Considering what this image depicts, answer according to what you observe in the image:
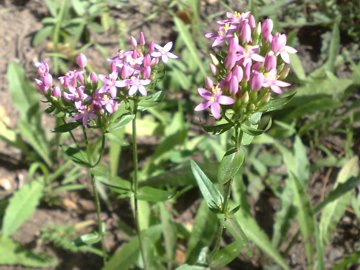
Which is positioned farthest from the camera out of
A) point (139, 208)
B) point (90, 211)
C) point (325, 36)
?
point (325, 36)

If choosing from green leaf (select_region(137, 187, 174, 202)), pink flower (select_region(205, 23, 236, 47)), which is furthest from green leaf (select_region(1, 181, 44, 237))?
pink flower (select_region(205, 23, 236, 47))

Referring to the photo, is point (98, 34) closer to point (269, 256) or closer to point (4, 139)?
point (4, 139)

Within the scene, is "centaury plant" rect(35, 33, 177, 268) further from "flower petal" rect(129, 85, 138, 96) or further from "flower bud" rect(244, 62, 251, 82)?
"flower bud" rect(244, 62, 251, 82)

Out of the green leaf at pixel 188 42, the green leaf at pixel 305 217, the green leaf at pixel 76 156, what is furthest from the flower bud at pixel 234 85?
the green leaf at pixel 188 42

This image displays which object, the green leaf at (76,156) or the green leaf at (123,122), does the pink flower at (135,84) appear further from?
the green leaf at (76,156)

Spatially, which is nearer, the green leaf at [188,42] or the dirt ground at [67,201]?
the dirt ground at [67,201]

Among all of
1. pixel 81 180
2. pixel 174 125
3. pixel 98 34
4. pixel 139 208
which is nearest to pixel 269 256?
pixel 139 208
